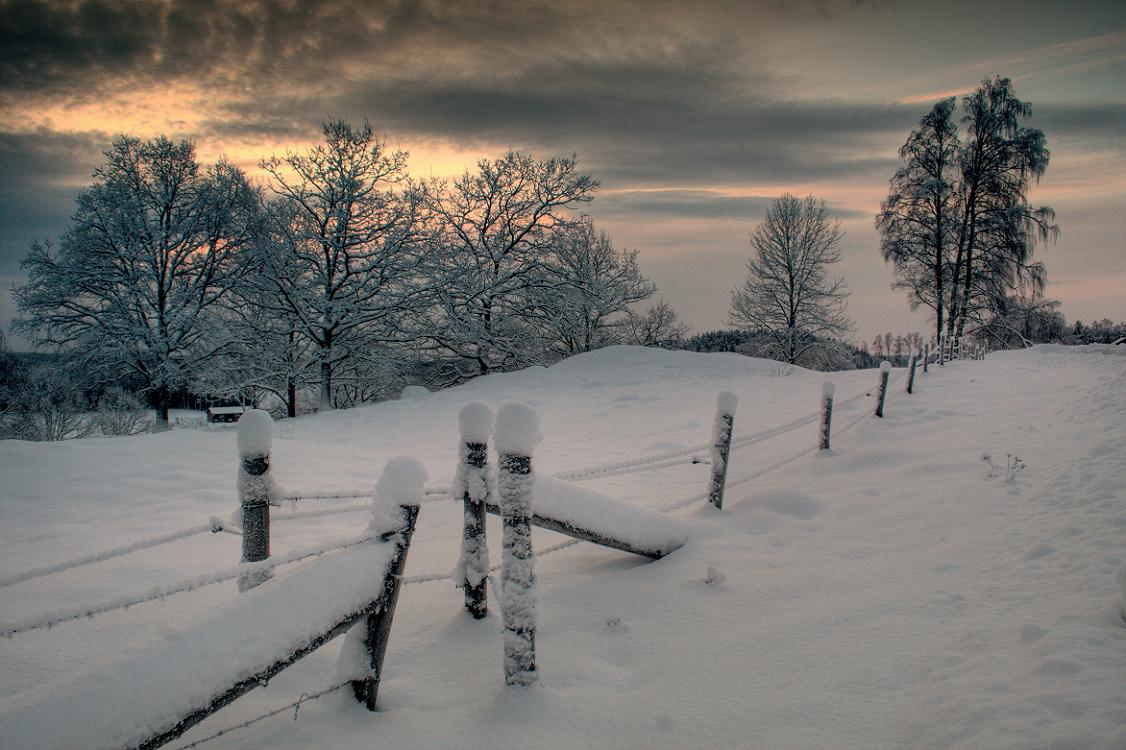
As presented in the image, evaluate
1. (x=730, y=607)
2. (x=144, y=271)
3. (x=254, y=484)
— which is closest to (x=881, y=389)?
(x=730, y=607)

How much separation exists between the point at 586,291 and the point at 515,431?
64.4ft

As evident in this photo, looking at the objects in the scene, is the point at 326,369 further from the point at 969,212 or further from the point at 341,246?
the point at 969,212

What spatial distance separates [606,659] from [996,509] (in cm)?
311

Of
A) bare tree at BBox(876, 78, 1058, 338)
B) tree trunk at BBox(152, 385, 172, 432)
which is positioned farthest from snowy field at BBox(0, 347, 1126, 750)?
bare tree at BBox(876, 78, 1058, 338)

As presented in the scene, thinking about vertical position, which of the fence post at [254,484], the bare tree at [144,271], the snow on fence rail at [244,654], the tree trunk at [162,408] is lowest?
the tree trunk at [162,408]

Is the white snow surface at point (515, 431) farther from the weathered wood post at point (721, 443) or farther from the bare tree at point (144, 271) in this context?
the bare tree at point (144, 271)

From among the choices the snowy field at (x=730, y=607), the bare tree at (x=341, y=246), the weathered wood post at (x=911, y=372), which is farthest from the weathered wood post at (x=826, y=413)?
the bare tree at (x=341, y=246)

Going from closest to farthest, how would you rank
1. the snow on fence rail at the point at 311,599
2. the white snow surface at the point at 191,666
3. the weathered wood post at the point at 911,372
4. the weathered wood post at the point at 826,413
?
the white snow surface at the point at 191,666 < the snow on fence rail at the point at 311,599 < the weathered wood post at the point at 826,413 < the weathered wood post at the point at 911,372

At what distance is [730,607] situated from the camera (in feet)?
10.8

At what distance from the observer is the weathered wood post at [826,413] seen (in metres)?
6.54

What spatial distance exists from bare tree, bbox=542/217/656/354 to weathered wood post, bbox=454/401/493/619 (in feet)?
59.8

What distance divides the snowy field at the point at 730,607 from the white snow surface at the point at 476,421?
29.4 inches

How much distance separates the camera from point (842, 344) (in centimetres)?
2572

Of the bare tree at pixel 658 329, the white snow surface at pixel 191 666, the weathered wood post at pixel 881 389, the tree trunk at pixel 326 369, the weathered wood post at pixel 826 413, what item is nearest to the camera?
the white snow surface at pixel 191 666
